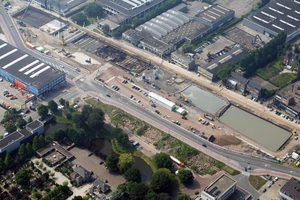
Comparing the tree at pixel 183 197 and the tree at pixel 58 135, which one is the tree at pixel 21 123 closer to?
the tree at pixel 58 135

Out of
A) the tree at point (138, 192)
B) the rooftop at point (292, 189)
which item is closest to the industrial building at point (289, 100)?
the rooftop at point (292, 189)

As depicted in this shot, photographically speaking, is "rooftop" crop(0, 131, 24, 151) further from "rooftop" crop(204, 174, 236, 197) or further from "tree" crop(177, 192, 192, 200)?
"rooftop" crop(204, 174, 236, 197)

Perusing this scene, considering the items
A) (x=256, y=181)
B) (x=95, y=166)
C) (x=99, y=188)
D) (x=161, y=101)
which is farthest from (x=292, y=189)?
(x=95, y=166)

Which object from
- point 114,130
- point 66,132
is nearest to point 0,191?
point 66,132

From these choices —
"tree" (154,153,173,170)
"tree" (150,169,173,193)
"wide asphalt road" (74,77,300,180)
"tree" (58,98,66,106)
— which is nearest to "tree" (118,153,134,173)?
"tree" (154,153,173,170)

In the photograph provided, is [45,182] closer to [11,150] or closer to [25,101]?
[11,150]

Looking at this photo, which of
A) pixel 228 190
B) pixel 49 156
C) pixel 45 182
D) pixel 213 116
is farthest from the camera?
pixel 213 116
